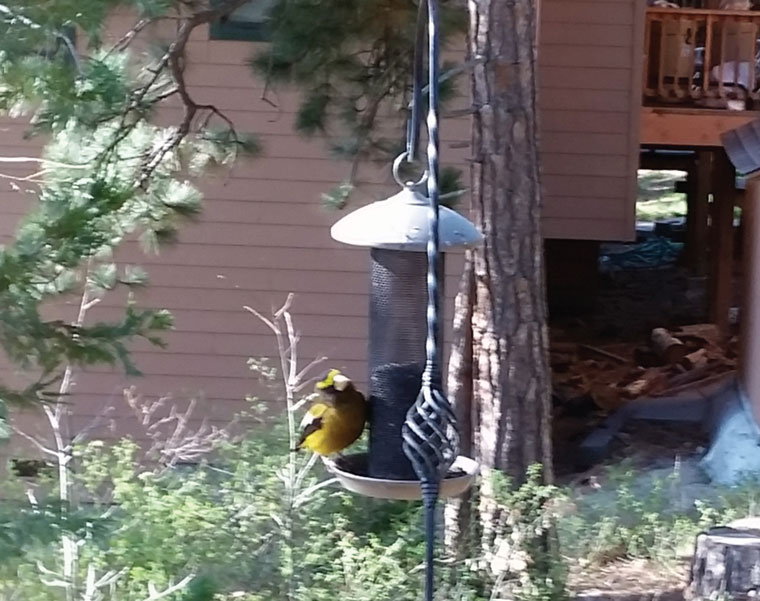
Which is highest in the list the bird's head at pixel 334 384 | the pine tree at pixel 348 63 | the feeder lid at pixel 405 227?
the pine tree at pixel 348 63

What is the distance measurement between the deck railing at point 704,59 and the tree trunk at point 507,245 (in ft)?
18.1

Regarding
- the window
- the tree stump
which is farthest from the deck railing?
the tree stump

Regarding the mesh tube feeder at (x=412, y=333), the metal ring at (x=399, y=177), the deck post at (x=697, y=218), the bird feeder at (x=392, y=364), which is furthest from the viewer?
the deck post at (x=697, y=218)

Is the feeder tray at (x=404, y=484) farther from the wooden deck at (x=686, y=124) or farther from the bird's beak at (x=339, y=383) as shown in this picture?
the wooden deck at (x=686, y=124)

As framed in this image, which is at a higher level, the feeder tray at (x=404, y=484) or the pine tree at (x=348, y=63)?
the pine tree at (x=348, y=63)

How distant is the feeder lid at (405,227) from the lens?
2752 mm

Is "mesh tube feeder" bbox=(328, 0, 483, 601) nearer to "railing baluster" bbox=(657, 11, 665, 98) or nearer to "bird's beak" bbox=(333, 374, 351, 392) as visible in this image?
"bird's beak" bbox=(333, 374, 351, 392)

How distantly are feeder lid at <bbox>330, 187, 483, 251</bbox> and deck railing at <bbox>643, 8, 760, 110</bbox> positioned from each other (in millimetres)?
7553

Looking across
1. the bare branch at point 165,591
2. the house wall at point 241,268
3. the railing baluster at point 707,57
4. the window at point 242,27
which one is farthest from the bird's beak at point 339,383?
the railing baluster at point 707,57

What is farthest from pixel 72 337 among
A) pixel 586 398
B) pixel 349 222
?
pixel 586 398

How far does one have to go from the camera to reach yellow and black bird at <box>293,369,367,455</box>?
3188mm

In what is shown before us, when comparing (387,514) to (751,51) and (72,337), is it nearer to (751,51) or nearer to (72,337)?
(72,337)

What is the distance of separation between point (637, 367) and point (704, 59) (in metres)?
2.90

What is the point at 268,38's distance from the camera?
229 inches
